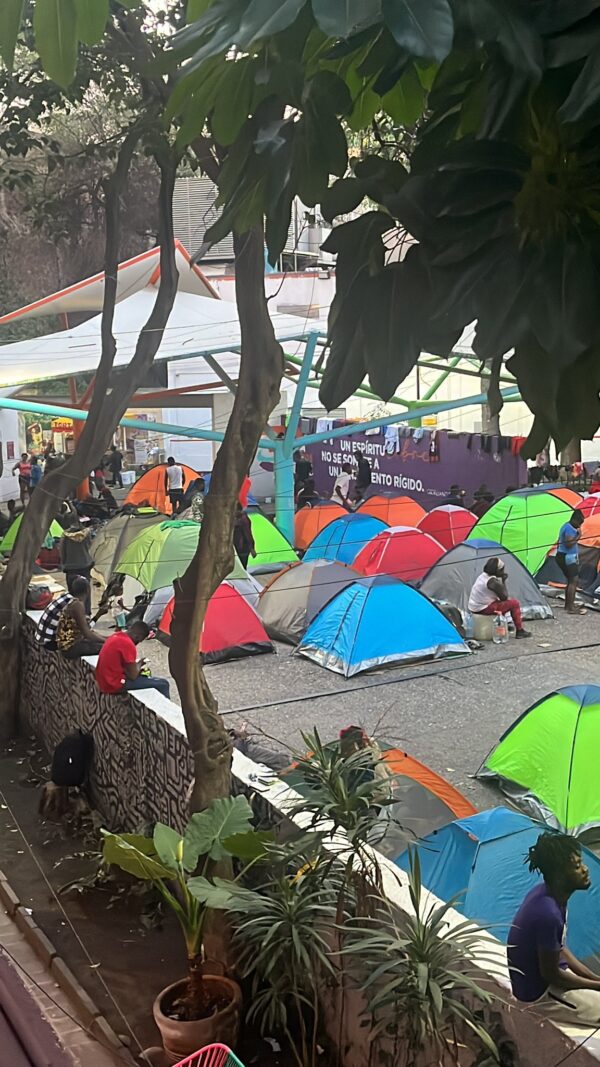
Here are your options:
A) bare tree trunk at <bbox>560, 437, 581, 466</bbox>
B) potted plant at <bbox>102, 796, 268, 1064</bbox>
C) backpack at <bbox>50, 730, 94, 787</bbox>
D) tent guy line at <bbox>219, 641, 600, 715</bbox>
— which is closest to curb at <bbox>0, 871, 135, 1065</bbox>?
potted plant at <bbox>102, 796, 268, 1064</bbox>

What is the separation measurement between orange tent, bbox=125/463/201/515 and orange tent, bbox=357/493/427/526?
49 centimetres

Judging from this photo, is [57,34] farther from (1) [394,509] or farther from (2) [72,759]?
(2) [72,759]

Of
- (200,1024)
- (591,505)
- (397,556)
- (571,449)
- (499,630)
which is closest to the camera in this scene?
(571,449)

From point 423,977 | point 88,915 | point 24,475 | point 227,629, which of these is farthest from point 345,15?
point 88,915

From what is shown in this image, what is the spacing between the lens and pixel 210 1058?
1.48 metres

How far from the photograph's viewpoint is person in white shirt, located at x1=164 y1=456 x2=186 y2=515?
174 centimetres

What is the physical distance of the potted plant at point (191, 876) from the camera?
6.07ft

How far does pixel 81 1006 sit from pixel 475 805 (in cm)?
93

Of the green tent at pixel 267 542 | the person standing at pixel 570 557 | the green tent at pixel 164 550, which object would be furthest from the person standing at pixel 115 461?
the person standing at pixel 570 557

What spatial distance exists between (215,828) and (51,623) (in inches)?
36.7

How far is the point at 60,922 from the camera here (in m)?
2.36

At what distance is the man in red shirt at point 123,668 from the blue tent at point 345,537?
483 millimetres

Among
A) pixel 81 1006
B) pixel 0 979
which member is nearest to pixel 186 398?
pixel 0 979

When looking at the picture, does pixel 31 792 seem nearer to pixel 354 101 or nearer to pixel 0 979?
pixel 0 979
